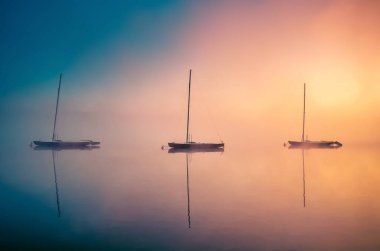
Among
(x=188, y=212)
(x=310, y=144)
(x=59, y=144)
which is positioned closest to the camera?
(x=188, y=212)

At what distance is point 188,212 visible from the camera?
20.2m

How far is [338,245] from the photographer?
46.8 feet

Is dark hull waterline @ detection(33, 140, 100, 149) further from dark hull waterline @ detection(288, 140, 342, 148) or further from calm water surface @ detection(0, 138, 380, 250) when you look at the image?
dark hull waterline @ detection(288, 140, 342, 148)

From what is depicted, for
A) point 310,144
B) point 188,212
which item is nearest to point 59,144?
point 310,144

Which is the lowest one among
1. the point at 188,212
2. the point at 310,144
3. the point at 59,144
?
the point at 188,212

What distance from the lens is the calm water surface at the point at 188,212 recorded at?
14.5 meters

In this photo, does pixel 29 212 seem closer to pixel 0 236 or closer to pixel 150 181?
pixel 0 236

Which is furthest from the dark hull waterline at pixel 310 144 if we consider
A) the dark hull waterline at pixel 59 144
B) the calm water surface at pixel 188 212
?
the calm water surface at pixel 188 212

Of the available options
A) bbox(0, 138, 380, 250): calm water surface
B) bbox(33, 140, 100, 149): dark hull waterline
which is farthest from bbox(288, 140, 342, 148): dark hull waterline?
bbox(0, 138, 380, 250): calm water surface

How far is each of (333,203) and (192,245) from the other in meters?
13.5

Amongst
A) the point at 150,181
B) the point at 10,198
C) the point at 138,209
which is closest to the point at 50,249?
the point at 138,209

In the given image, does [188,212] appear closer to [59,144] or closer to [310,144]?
[59,144]

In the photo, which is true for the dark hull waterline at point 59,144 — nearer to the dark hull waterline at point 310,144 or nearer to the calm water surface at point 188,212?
the calm water surface at point 188,212

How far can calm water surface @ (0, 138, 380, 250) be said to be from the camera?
14.5 metres
